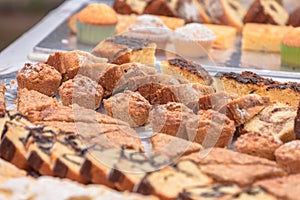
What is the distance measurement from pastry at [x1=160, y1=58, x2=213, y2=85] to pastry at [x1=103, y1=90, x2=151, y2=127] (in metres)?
0.39

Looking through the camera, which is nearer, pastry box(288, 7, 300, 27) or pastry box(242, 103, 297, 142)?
pastry box(242, 103, 297, 142)

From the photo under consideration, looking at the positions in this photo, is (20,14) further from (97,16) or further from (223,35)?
(223,35)

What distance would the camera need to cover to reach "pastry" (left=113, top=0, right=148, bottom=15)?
4453 millimetres

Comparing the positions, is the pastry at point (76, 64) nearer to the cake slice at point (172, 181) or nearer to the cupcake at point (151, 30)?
the cupcake at point (151, 30)

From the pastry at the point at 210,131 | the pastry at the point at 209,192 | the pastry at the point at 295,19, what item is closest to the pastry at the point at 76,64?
the pastry at the point at 210,131

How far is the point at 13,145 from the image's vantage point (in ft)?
6.21

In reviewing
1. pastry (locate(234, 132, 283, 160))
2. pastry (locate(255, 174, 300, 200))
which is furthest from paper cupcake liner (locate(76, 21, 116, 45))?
pastry (locate(255, 174, 300, 200))

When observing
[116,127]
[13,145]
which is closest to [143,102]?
[116,127]

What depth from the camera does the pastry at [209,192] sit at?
5.49 ft

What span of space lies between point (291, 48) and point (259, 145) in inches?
64.7

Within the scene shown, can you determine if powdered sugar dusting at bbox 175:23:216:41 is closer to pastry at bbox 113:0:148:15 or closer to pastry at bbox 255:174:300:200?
pastry at bbox 113:0:148:15

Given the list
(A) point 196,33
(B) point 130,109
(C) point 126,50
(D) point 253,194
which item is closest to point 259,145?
(D) point 253,194

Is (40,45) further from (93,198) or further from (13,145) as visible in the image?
(93,198)

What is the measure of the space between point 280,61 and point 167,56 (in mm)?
735
